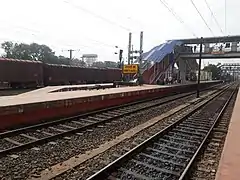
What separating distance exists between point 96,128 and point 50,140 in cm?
253

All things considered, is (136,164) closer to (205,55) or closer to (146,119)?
(146,119)

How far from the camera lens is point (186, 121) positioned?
1355 cm

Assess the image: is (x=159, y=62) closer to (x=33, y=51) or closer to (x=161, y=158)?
(x=161, y=158)

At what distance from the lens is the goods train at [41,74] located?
2927 cm

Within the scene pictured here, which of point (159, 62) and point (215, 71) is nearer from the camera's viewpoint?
point (159, 62)

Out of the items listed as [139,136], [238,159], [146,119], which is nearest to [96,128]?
[139,136]

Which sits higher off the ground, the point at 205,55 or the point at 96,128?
the point at 205,55

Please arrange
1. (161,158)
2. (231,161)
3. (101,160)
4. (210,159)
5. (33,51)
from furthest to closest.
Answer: (33,51) → (210,159) → (161,158) → (101,160) → (231,161)

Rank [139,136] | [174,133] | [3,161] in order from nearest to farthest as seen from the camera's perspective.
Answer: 1. [3,161]
2. [139,136]
3. [174,133]

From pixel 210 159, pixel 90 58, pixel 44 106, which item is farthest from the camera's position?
pixel 90 58

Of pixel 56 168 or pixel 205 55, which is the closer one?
pixel 56 168

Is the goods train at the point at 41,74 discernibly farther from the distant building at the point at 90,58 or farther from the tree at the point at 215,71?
the tree at the point at 215,71

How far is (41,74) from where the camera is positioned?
34156 millimetres

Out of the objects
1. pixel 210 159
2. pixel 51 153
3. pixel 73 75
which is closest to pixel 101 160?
pixel 51 153
